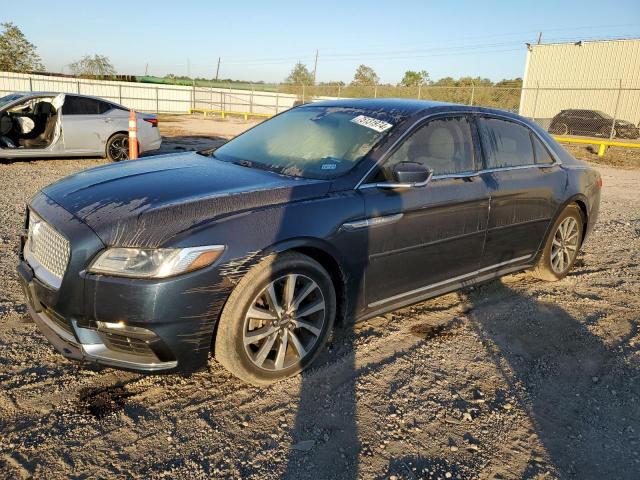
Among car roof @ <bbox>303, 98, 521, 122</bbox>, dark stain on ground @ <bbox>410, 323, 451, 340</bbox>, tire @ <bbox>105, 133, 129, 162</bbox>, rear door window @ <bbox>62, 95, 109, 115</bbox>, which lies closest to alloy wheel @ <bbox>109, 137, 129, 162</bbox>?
tire @ <bbox>105, 133, 129, 162</bbox>

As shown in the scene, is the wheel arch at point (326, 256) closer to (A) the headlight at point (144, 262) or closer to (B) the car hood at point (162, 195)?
(B) the car hood at point (162, 195)

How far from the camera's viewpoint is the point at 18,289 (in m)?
4.14

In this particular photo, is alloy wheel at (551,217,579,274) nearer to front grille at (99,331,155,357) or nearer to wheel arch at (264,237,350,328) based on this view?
wheel arch at (264,237,350,328)

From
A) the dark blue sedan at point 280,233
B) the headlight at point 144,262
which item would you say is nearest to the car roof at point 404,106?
the dark blue sedan at point 280,233

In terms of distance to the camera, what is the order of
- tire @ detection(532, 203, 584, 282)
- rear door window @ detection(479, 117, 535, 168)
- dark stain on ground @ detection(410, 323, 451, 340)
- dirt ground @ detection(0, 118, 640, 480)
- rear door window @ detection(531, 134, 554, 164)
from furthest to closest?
tire @ detection(532, 203, 584, 282)
rear door window @ detection(531, 134, 554, 164)
rear door window @ detection(479, 117, 535, 168)
dark stain on ground @ detection(410, 323, 451, 340)
dirt ground @ detection(0, 118, 640, 480)

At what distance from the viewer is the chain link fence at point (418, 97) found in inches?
902

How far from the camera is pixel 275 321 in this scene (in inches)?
114

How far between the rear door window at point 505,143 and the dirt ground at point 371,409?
1.28 metres

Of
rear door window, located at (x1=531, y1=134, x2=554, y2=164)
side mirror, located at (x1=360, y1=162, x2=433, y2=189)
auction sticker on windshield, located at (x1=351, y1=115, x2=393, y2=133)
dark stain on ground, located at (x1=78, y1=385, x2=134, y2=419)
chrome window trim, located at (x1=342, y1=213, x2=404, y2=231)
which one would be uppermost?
auction sticker on windshield, located at (x1=351, y1=115, x2=393, y2=133)

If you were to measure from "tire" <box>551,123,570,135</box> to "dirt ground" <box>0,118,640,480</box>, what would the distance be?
72.2ft

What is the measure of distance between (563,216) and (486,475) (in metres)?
3.15

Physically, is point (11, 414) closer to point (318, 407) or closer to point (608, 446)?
point (318, 407)

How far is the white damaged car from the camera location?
9789mm

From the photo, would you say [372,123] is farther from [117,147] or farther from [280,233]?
[117,147]
